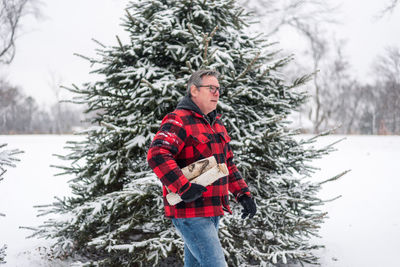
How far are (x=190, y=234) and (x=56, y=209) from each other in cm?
287

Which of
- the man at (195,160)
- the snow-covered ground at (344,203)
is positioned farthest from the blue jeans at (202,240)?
the snow-covered ground at (344,203)

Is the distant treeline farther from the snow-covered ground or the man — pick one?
the man

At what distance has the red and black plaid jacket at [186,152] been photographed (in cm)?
198

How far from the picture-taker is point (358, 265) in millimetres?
4754

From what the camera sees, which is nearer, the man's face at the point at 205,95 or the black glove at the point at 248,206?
the man's face at the point at 205,95

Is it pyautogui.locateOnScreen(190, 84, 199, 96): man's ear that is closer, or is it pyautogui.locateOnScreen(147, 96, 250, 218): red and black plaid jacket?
pyautogui.locateOnScreen(147, 96, 250, 218): red and black plaid jacket

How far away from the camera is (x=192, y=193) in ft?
6.49

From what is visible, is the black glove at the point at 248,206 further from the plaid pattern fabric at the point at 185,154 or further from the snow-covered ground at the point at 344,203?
the snow-covered ground at the point at 344,203

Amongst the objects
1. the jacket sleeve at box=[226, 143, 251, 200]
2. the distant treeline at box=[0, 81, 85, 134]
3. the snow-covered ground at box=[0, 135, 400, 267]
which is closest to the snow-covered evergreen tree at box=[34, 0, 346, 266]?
the jacket sleeve at box=[226, 143, 251, 200]

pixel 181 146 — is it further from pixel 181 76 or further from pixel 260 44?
pixel 260 44

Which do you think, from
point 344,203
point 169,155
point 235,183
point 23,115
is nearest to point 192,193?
point 169,155

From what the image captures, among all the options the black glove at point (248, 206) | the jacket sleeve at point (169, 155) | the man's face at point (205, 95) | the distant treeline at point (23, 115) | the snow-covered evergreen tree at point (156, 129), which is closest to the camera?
the jacket sleeve at point (169, 155)

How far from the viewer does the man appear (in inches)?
78.5

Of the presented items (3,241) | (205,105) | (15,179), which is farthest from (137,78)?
(15,179)
